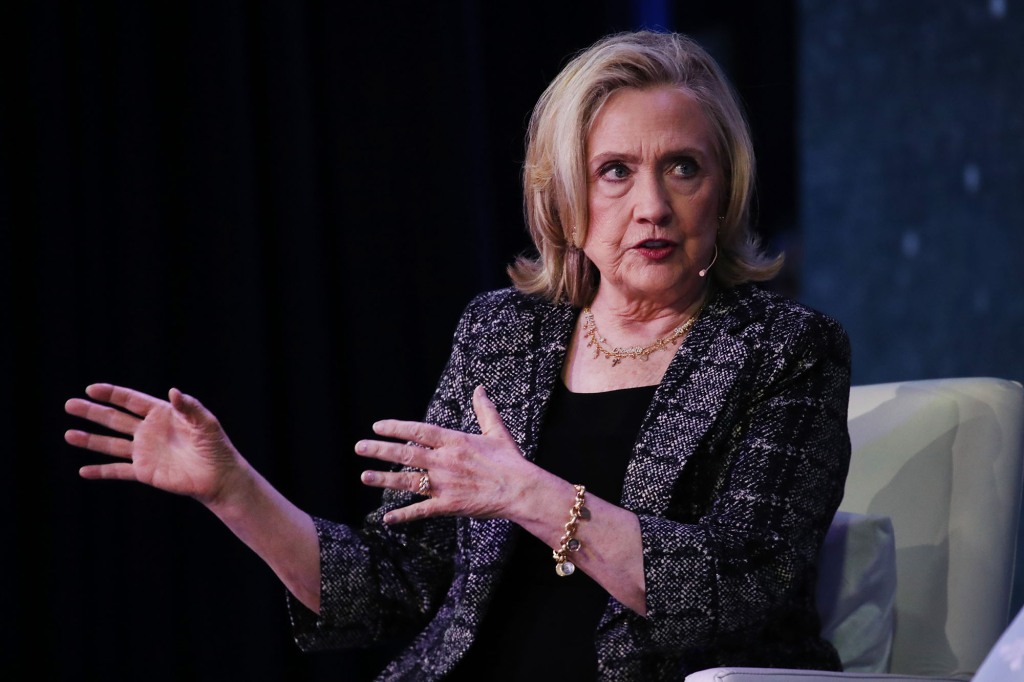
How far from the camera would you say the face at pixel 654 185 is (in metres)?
1.53

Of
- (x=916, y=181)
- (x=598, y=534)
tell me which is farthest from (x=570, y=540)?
(x=916, y=181)

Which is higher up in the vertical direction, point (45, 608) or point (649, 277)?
point (649, 277)

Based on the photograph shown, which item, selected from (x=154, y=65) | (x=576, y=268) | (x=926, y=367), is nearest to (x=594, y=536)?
(x=576, y=268)

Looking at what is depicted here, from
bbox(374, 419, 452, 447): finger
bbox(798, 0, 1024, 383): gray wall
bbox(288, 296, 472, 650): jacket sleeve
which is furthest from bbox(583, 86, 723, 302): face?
bbox(798, 0, 1024, 383): gray wall

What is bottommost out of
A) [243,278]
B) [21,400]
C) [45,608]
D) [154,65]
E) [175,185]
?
[45,608]

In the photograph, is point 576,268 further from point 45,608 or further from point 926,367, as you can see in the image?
point 926,367

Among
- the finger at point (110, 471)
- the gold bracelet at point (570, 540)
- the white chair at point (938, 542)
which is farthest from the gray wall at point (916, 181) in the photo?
the finger at point (110, 471)

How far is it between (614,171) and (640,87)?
0.12m

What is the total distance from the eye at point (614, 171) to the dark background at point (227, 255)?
100 centimetres

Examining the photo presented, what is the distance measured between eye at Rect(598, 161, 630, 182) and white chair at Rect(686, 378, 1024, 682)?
1.69 feet

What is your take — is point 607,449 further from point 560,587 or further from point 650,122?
point 650,122

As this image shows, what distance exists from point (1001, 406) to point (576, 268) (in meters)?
0.62

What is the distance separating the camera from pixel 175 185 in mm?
2297

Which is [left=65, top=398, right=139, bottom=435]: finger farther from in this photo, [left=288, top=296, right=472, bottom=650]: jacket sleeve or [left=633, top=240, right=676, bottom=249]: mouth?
[left=633, top=240, right=676, bottom=249]: mouth
